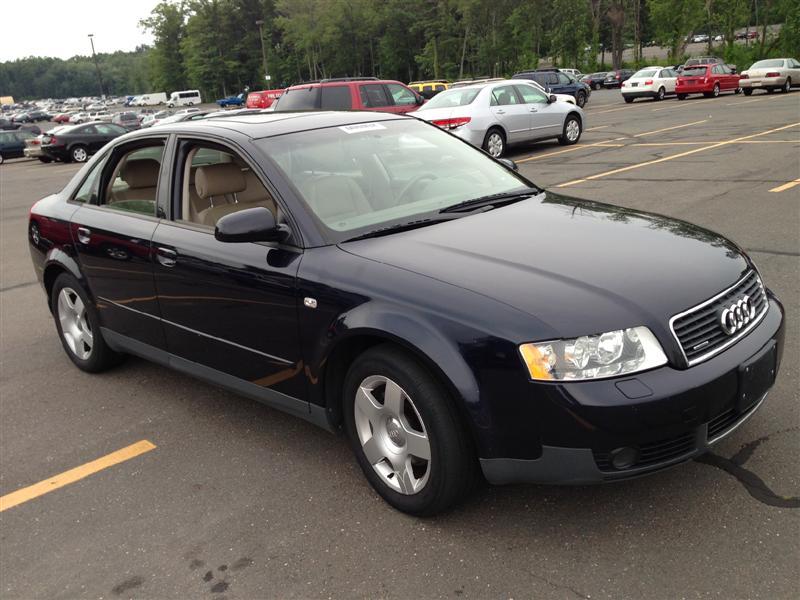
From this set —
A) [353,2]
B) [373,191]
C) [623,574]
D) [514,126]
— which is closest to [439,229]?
[373,191]

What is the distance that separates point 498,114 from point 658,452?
1356 centimetres

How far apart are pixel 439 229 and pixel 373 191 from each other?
46cm

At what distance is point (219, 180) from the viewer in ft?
13.7

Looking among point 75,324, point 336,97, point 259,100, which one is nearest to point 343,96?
point 336,97

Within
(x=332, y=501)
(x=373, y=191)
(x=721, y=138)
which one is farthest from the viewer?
(x=721, y=138)

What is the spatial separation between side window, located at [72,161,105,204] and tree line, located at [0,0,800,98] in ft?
163

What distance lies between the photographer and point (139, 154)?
4582 millimetres

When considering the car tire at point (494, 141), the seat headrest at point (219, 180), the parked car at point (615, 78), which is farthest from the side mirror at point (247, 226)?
the parked car at point (615, 78)

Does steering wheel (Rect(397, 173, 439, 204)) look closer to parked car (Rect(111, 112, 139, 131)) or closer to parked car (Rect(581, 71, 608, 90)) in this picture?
parked car (Rect(111, 112, 139, 131))

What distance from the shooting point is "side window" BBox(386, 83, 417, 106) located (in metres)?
18.0

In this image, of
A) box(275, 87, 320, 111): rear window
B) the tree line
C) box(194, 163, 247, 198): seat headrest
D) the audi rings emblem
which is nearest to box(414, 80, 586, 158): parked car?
box(275, 87, 320, 111): rear window

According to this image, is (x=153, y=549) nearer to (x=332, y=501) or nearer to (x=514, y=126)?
(x=332, y=501)

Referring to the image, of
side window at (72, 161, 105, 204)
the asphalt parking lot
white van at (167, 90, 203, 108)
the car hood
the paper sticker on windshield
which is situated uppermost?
white van at (167, 90, 203, 108)

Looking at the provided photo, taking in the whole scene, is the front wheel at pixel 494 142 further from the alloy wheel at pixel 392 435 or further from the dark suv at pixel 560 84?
the dark suv at pixel 560 84
